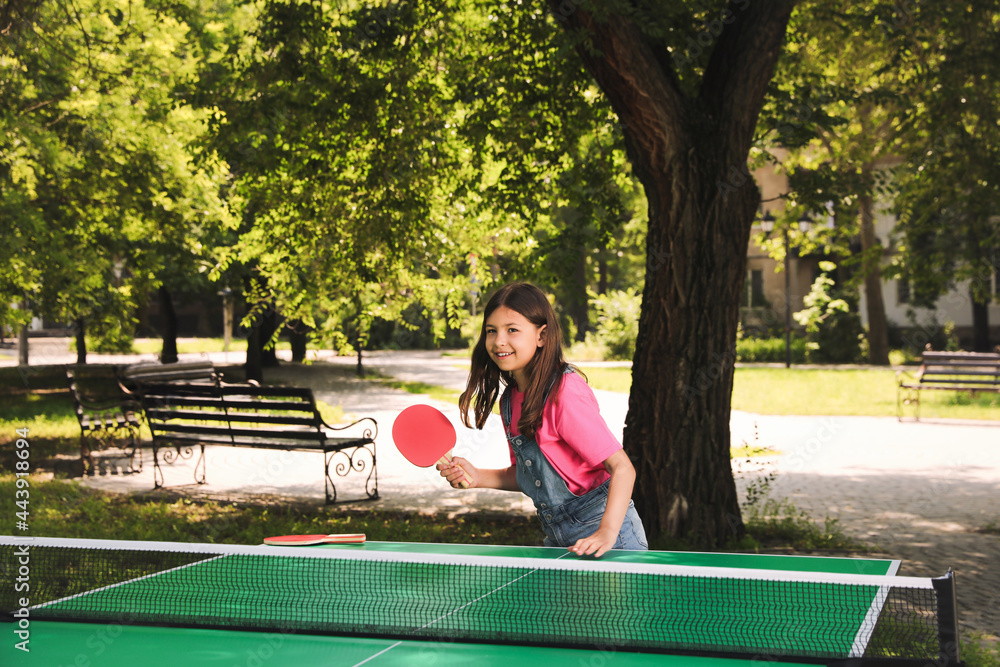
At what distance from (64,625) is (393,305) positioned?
9472 mm

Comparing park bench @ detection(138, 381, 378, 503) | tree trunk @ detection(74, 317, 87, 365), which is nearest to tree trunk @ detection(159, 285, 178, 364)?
tree trunk @ detection(74, 317, 87, 365)

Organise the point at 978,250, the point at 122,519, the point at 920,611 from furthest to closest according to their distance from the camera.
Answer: the point at 978,250, the point at 122,519, the point at 920,611

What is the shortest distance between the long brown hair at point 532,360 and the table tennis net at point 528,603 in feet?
1.79

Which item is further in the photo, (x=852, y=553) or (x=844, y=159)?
(x=844, y=159)

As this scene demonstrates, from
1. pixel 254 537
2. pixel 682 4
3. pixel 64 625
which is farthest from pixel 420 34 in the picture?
pixel 64 625

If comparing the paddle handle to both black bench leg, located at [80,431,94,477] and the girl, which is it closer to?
the girl

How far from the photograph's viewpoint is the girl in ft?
10.2

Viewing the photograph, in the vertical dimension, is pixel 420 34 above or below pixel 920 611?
above

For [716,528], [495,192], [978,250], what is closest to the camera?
[716,528]

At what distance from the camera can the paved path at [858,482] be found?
23.3ft

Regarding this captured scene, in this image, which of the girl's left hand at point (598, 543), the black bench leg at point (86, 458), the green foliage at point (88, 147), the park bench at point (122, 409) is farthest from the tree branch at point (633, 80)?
the black bench leg at point (86, 458)

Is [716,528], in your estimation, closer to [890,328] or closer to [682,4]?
[682,4]

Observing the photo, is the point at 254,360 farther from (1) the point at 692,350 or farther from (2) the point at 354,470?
(1) the point at 692,350

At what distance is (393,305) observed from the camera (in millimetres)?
12273
